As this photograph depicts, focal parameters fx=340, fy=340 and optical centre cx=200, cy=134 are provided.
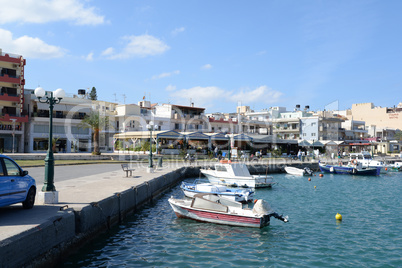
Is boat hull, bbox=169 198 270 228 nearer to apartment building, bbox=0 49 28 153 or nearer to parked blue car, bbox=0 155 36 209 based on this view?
parked blue car, bbox=0 155 36 209

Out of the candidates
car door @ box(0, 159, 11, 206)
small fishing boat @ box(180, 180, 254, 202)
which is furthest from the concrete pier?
small fishing boat @ box(180, 180, 254, 202)

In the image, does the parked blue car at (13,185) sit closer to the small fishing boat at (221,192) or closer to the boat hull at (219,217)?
the boat hull at (219,217)

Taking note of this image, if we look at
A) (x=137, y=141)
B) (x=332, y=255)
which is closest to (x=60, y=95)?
(x=332, y=255)

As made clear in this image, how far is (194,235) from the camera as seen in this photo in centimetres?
1485

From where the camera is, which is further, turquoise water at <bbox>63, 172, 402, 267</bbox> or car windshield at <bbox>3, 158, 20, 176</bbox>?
turquoise water at <bbox>63, 172, 402, 267</bbox>

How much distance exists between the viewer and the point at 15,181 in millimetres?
10805

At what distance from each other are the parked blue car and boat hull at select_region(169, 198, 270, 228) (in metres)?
7.42

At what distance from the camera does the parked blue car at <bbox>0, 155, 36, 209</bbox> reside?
10.2 meters

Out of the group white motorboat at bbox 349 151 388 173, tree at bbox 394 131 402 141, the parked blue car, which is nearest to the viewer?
the parked blue car

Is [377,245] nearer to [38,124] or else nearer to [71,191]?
[71,191]

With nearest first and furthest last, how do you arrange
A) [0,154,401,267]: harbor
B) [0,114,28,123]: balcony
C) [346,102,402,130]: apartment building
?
[0,154,401,267]: harbor
[0,114,28,123]: balcony
[346,102,402,130]: apartment building

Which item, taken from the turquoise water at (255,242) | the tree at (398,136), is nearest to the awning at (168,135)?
the turquoise water at (255,242)

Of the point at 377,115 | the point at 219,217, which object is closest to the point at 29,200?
the point at 219,217

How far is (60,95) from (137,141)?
4582 centimetres
